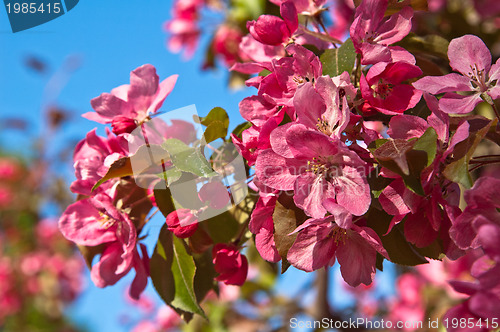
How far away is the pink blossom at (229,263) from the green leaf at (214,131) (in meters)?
0.21

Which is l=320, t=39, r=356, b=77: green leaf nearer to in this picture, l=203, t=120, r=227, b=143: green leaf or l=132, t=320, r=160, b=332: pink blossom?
l=203, t=120, r=227, b=143: green leaf

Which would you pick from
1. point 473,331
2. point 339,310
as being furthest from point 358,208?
point 339,310

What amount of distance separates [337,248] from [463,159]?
0.79 feet

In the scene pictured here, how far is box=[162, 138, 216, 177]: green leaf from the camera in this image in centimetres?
74

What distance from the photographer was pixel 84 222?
96cm

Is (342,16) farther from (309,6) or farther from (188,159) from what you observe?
(188,159)

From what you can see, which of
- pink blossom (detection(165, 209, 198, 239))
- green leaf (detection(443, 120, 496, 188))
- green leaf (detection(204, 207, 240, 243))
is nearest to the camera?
green leaf (detection(443, 120, 496, 188))

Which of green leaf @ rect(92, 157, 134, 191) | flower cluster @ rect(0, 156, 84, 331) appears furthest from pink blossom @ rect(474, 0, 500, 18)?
flower cluster @ rect(0, 156, 84, 331)

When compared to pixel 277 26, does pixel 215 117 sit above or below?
below

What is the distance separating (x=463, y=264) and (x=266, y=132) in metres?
2.38

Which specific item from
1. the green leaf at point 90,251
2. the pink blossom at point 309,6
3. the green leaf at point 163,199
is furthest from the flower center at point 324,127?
the green leaf at point 90,251

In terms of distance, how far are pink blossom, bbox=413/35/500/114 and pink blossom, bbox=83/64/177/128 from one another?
1.71ft

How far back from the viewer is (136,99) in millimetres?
981

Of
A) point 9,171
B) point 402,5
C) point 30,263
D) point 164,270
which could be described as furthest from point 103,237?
point 9,171
